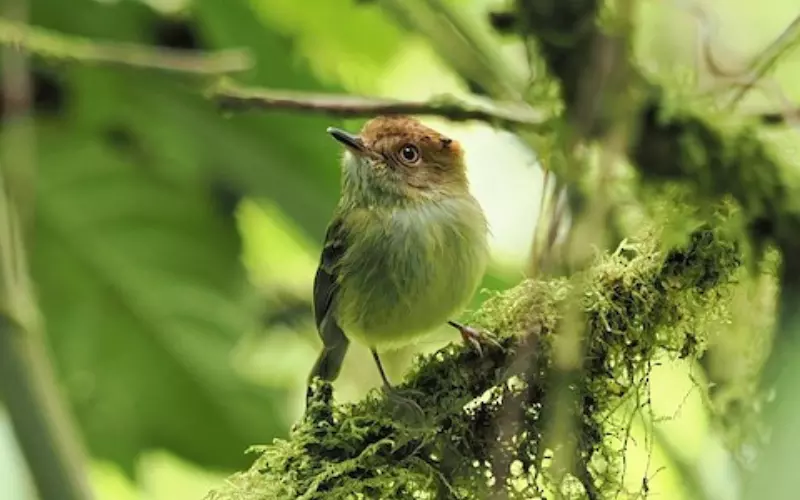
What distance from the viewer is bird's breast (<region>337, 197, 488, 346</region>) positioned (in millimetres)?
2109

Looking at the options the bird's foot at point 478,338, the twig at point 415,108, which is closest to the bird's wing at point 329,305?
the twig at point 415,108

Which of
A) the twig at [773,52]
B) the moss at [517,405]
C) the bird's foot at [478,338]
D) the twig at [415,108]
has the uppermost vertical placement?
the twig at [415,108]

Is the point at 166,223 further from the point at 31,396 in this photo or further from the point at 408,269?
the point at 31,396

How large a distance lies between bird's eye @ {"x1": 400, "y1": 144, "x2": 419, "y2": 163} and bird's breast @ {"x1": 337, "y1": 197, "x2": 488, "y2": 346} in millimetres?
163

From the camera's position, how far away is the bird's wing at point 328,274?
225cm

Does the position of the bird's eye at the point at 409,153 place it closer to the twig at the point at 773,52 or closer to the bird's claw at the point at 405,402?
the twig at the point at 773,52

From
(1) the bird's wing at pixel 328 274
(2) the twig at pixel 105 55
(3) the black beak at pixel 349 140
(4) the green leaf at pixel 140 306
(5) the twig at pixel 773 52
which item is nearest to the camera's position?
(5) the twig at pixel 773 52

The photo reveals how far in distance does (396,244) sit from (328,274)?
0.15 meters

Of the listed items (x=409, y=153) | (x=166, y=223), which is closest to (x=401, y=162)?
(x=409, y=153)

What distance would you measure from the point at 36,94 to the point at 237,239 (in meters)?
0.61

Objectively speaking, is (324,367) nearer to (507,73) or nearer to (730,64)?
(507,73)

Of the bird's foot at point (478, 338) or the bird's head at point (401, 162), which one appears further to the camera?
the bird's head at point (401, 162)

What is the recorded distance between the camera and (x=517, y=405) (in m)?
1.43

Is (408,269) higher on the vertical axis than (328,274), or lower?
lower
